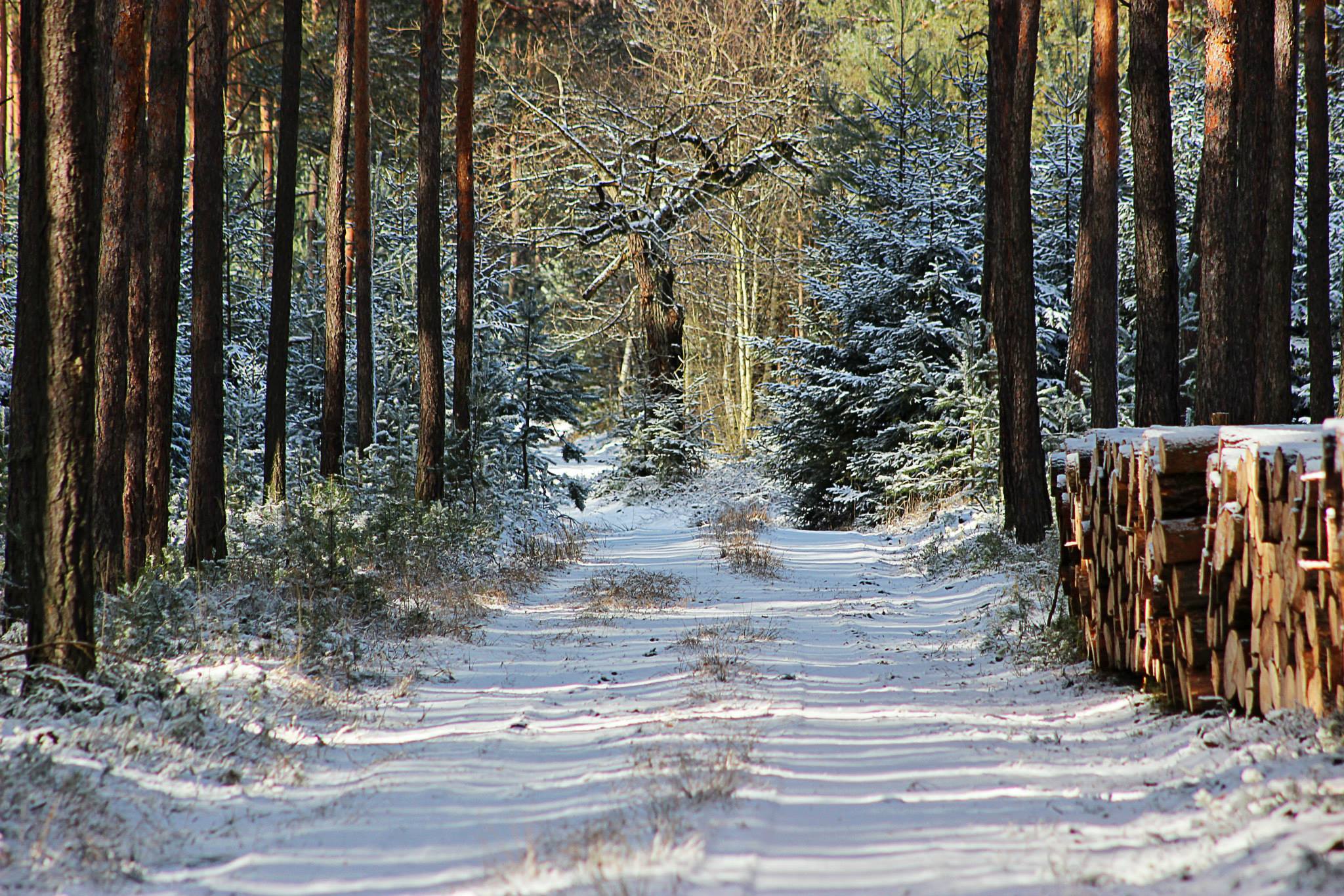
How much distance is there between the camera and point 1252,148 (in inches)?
390

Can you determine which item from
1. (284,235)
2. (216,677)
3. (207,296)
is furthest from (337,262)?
(216,677)

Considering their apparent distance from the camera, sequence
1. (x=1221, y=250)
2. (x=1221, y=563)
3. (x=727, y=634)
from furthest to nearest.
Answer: (x=1221, y=250) < (x=727, y=634) < (x=1221, y=563)

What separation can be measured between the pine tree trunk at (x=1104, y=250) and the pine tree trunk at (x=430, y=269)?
9.08 meters

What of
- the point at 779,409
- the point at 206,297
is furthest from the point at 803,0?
the point at 206,297

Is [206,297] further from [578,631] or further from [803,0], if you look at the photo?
[803,0]

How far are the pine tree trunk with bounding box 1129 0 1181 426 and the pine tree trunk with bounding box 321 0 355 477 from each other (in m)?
12.7

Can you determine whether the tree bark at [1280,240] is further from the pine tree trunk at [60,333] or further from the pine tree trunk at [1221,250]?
the pine tree trunk at [60,333]

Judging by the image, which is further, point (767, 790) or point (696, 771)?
point (696, 771)

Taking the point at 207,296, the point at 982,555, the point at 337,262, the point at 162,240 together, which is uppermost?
the point at 337,262

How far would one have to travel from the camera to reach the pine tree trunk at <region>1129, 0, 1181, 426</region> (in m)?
10.3

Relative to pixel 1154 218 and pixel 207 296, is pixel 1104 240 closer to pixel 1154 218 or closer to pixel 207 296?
pixel 1154 218

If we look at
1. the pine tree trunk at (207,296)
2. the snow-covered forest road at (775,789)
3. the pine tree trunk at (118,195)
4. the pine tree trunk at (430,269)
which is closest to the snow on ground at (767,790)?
the snow-covered forest road at (775,789)

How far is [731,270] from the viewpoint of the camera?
109 ft

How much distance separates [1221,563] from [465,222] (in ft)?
50.5
